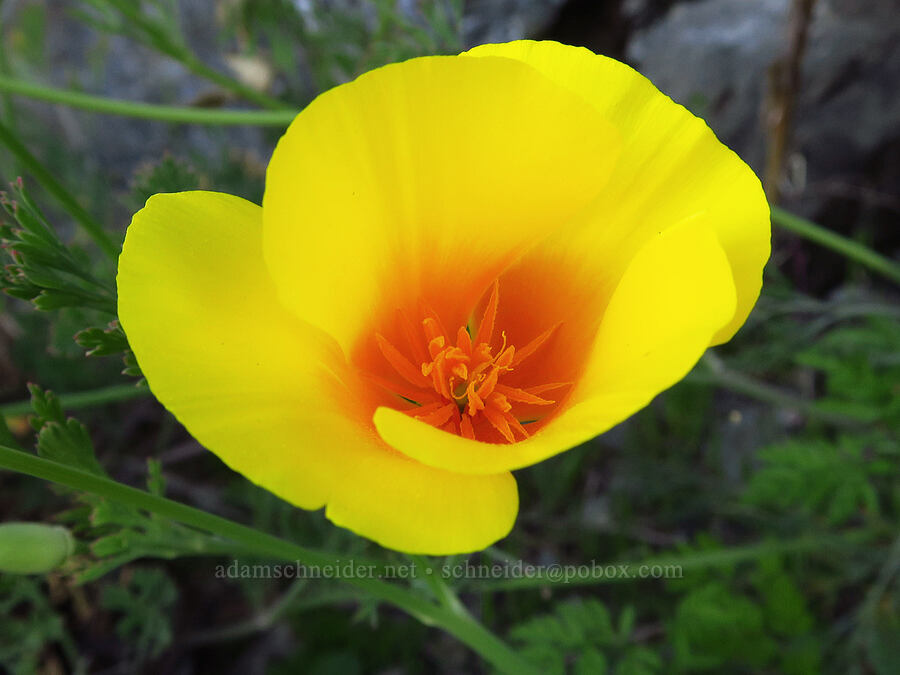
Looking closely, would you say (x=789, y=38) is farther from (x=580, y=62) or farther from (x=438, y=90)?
(x=438, y=90)

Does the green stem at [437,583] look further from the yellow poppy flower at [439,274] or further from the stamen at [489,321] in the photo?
the stamen at [489,321]

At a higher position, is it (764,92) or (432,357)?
(432,357)

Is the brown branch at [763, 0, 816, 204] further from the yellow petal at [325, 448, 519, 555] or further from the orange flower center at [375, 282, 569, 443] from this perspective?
the yellow petal at [325, 448, 519, 555]

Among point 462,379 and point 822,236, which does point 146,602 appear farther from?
point 822,236

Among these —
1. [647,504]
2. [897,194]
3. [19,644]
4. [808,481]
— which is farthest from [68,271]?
[897,194]

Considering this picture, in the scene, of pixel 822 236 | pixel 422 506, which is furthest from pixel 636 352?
pixel 822 236

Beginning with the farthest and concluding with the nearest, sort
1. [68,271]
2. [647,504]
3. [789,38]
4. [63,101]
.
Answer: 1. [647,504]
2. [789,38]
3. [63,101]
4. [68,271]

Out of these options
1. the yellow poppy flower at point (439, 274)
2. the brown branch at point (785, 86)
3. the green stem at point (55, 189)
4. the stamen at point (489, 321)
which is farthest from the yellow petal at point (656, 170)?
the brown branch at point (785, 86)
